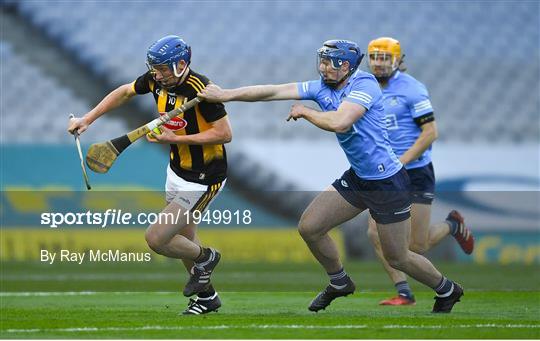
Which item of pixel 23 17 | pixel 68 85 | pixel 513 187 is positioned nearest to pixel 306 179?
pixel 513 187

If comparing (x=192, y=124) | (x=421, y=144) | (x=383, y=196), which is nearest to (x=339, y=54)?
(x=383, y=196)

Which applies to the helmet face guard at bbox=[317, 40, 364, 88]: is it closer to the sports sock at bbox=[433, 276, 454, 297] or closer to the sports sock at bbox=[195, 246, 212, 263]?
the sports sock at bbox=[195, 246, 212, 263]

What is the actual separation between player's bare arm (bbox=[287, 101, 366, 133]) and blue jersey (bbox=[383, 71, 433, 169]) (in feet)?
7.10

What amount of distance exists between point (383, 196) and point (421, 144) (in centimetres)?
178

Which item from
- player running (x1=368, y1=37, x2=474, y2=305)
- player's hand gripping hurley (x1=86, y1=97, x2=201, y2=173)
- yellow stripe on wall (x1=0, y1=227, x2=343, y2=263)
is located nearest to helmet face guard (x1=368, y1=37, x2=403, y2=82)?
player running (x1=368, y1=37, x2=474, y2=305)

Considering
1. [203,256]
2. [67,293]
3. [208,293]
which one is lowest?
[67,293]

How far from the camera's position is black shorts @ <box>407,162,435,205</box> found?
1078 centimetres

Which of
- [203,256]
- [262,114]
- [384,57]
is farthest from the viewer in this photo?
[262,114]

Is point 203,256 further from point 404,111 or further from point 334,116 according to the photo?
point 404,111

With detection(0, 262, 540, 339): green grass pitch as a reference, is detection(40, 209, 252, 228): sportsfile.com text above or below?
below

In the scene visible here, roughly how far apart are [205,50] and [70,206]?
20.8 ft

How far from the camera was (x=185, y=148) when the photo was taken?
9.41 meters

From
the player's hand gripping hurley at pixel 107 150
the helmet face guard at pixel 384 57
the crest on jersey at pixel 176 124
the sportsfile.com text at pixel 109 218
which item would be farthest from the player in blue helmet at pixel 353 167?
the sportsfile.com text at pixel 109 218

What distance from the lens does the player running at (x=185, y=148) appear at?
9.04 metres
